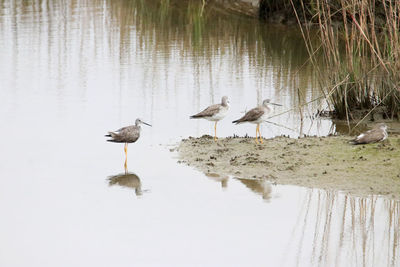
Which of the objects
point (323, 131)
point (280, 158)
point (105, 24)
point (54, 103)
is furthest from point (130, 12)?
point (280, 158)

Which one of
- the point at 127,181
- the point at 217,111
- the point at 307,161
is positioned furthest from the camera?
the point at 217,111

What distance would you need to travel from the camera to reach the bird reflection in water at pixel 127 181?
291 inches

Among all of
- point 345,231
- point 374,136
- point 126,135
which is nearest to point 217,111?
point 126,135

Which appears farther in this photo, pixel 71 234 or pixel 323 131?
pixel 323 131

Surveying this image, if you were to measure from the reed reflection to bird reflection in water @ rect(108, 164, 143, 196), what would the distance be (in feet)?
5.12

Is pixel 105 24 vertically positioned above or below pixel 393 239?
above

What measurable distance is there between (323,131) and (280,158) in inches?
61.2

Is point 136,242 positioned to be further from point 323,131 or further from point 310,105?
point 310,105

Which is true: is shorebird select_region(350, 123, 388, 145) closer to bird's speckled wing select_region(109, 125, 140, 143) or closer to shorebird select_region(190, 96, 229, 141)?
shorebird select_region(190, 96, 229, 141)

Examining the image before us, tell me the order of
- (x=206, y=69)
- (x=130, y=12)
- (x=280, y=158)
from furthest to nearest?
(x=130, y=12) < (x=206, y=69) < (x=280, y=158)

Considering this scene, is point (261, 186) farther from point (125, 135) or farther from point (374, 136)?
point (125, 135)

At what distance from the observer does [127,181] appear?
7.56 m

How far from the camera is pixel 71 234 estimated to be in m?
6.12

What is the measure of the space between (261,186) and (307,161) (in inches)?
31.2
